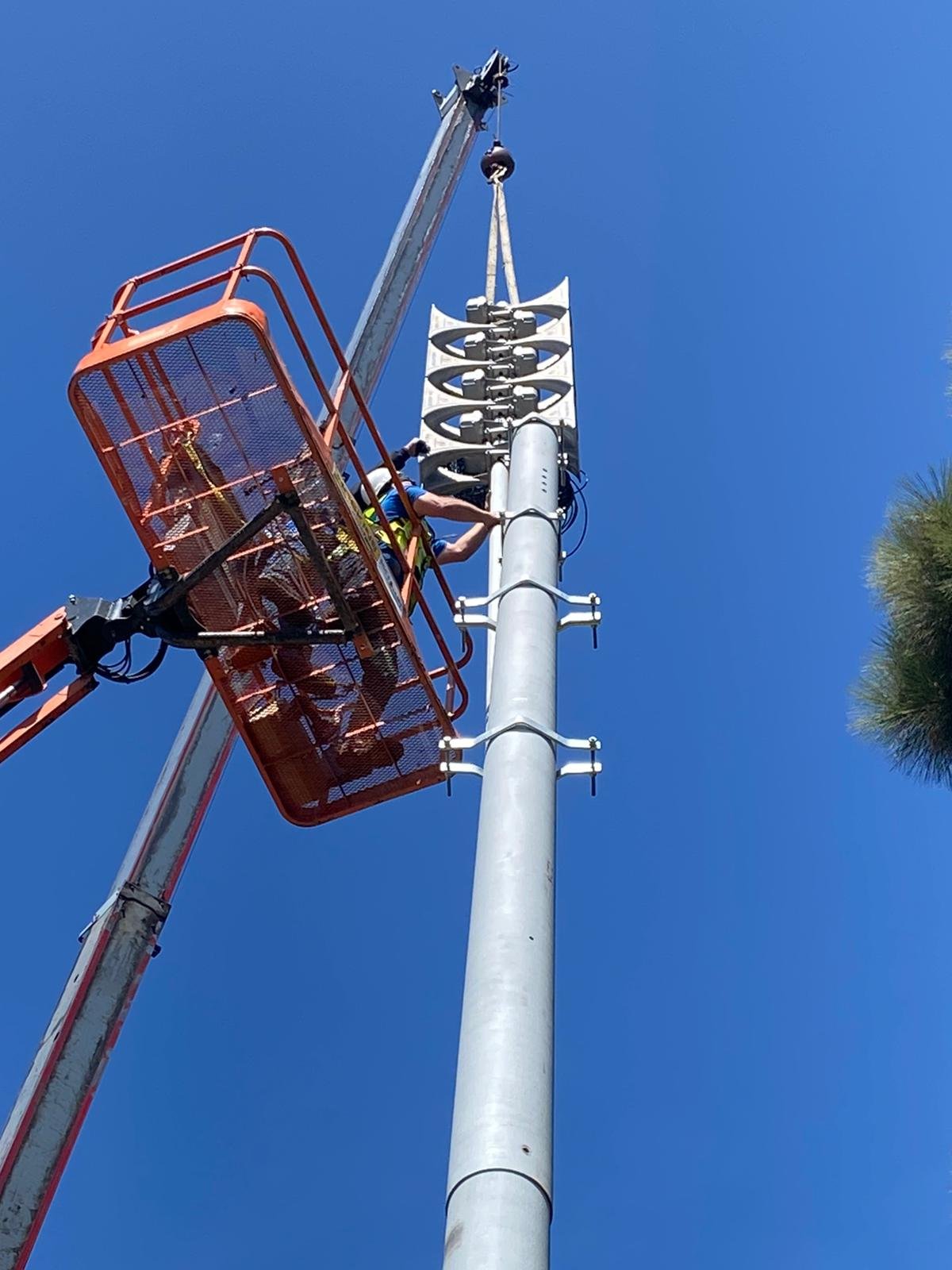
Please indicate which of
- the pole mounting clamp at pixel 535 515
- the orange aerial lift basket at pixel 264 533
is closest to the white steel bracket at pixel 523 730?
the pole mounting clamp at pixel 535 515

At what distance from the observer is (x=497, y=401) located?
8.62m

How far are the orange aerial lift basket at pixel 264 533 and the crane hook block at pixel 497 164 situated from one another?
15.5ft

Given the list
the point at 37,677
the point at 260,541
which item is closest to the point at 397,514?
the point at 260,541

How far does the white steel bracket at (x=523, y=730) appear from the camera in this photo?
498 centimetres

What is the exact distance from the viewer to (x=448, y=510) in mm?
8273

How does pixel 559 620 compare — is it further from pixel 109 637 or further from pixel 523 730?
pixel 109 637

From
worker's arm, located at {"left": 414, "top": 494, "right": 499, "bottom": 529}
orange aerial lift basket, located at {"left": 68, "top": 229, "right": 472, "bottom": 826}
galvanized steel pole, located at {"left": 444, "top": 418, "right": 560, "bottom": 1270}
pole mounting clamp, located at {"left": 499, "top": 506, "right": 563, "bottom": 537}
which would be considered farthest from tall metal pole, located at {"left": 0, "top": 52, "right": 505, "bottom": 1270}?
galvanized steel pole, located at {"left": 444, "top": 418, "right": 560, "bottom": 1270}

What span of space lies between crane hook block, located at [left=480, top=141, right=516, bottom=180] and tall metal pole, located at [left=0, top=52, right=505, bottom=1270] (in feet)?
17.4

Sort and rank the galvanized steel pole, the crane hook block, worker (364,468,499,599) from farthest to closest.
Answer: the crane hook block
worker (364,468,499,599)
the galvanized steel pole

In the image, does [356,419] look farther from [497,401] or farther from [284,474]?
[284,474]

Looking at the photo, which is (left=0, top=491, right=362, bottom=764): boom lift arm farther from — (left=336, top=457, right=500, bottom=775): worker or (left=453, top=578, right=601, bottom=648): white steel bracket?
(left=453, top=578, right=601, bottom=648): white steel bracket

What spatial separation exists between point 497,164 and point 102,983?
735 centimetres

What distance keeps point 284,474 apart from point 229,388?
49 cm

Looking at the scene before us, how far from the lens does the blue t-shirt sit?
8586mm
